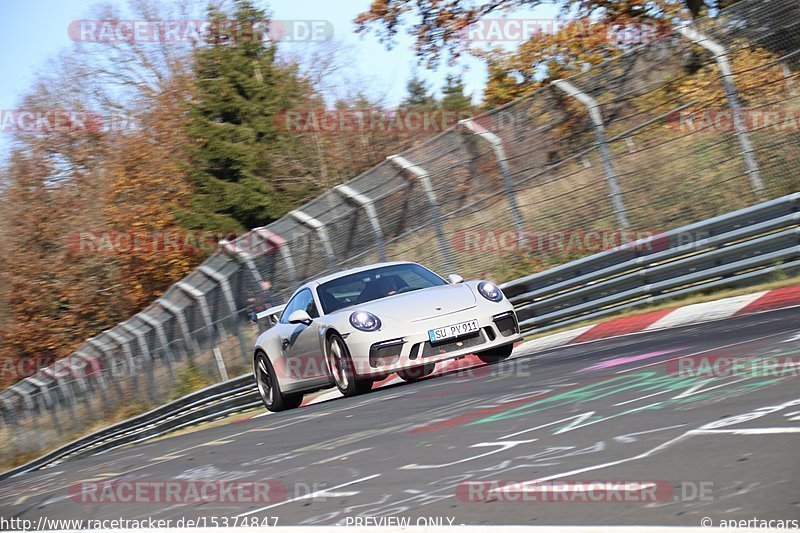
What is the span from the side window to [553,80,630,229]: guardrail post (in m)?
3.83

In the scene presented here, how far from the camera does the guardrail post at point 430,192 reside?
1402 cm

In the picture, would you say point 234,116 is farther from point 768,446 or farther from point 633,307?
point 768,446

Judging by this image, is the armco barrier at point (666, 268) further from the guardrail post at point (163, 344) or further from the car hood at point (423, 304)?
the guardrail post at point (163, 344)

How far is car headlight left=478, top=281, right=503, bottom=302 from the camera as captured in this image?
9.63m

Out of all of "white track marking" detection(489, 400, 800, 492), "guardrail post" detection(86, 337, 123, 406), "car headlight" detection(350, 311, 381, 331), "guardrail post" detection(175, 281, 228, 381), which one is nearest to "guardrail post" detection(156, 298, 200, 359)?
"guardrail post" detection(175, 281, 228, 381)

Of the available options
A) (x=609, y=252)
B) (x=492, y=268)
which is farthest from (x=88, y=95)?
(x=609, y=252)

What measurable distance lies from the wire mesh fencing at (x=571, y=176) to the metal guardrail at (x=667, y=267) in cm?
58

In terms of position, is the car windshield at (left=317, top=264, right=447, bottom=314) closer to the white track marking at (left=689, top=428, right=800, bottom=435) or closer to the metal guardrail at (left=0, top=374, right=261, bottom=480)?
the metal guardrail at (left=0, top=374, right=261, bottom=480)

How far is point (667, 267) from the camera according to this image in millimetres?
11227

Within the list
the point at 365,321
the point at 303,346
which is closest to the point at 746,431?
the point at 365,321

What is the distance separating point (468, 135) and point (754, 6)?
13.6 ft

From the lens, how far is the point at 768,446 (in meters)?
3.90

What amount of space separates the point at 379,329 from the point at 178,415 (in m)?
9.19

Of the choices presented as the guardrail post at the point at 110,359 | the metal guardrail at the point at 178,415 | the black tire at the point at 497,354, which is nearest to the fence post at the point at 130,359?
the guardrail post at the point at 110,359
